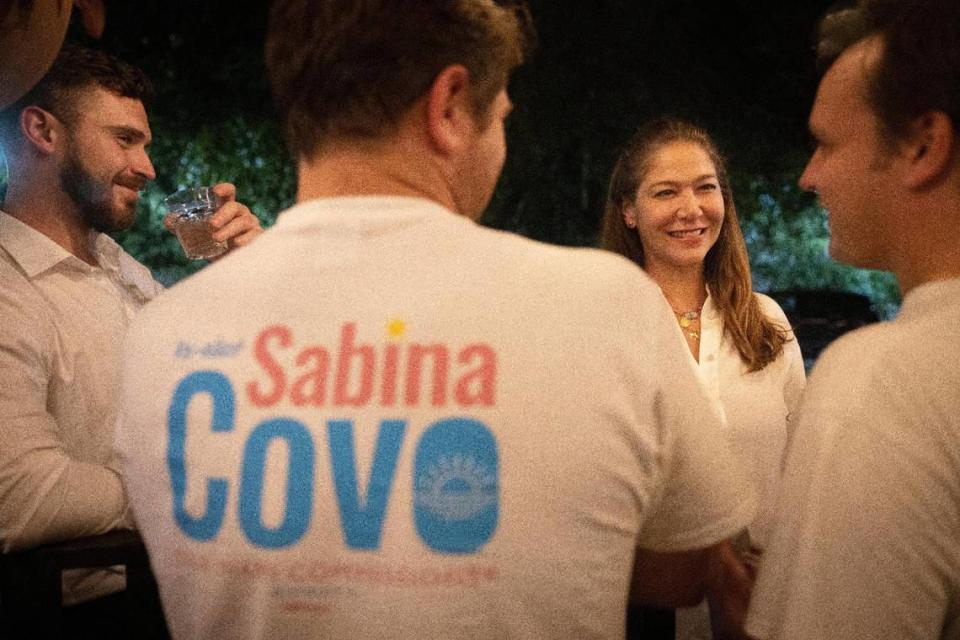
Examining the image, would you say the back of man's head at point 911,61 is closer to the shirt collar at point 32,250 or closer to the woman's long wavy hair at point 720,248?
the woman's long wavy hair at point 720,248

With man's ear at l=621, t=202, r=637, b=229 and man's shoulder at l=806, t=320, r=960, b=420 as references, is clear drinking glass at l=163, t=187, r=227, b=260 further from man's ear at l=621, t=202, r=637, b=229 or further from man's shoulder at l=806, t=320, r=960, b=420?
man's shoulder at l=806, t=320, r=960, b=420

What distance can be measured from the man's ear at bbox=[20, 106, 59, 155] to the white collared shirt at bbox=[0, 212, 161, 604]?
0.21 meters

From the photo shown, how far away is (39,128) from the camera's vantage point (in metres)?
2.48

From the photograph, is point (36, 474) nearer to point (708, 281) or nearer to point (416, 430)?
point (416, 430)

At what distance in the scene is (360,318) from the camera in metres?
1.15

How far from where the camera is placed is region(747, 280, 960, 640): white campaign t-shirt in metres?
1.10

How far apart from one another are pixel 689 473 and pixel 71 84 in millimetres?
2100

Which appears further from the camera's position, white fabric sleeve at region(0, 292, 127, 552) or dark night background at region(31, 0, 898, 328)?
dark night background at region(31, 0, 898, 328)

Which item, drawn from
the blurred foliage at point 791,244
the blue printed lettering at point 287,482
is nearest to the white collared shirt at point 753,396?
the blue printed lettering at point 287,482

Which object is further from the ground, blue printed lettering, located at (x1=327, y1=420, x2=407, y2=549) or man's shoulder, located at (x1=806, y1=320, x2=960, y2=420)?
man's shoulder, located at (x1=806, y1=320, x2=960, y2=420)

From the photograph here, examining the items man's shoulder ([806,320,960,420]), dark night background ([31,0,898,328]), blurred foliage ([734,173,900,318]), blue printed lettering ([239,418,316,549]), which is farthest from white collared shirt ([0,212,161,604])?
blurred foliage ([734,173,900,318])

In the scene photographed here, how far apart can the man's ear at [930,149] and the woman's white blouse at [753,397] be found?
4.45 feet

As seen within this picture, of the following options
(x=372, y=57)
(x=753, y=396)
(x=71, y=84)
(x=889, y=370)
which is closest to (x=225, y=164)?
(x=71, y=84)

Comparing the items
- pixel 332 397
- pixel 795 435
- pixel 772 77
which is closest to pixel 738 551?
pixel 795 435
